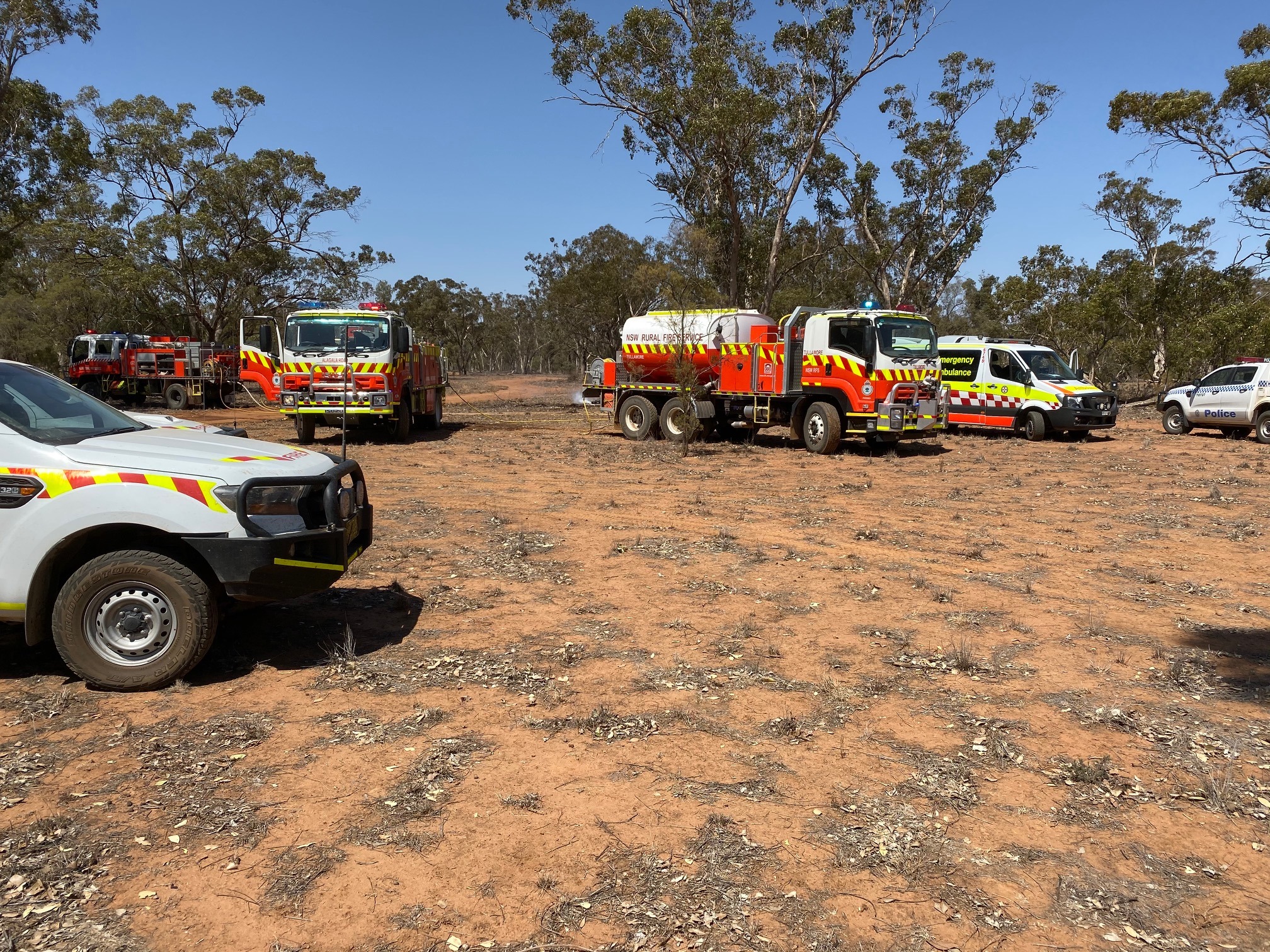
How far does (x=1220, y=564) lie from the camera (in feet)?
26.3

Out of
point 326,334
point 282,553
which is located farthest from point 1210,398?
point 282,553

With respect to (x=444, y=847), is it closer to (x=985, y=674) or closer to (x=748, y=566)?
(x=985, y=674)

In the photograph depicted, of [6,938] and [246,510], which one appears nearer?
[6,938]

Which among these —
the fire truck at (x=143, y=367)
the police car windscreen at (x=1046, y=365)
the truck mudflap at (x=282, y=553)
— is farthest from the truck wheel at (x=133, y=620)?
the fire truck at (x=143, y=367)

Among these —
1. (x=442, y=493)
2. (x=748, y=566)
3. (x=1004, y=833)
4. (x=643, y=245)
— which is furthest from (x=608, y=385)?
(x=643, y=245)

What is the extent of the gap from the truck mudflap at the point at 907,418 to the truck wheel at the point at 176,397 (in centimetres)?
2367

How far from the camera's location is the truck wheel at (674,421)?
18125 mm

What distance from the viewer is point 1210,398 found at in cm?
1908

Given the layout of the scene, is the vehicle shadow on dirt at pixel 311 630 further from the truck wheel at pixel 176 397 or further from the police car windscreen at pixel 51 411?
the truck wheel at pixel 176 397

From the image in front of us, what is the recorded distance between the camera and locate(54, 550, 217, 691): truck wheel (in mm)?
4484

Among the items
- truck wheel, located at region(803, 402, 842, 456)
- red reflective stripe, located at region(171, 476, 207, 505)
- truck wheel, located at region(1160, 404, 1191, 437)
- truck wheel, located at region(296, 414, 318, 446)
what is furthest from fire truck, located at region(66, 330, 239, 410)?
truck wheel, located at region(1160, 404, 1191, 437)

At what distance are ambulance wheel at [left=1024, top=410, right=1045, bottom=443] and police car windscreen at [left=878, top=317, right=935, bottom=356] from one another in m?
4.78

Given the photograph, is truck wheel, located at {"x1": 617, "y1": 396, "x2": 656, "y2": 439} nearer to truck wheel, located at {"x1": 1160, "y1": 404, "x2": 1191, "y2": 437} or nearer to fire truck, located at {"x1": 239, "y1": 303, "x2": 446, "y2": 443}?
fire truck, located at {"x1": 239, "y1": 303, "x2": 446, "y2": 443}

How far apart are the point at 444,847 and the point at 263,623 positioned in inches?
128
